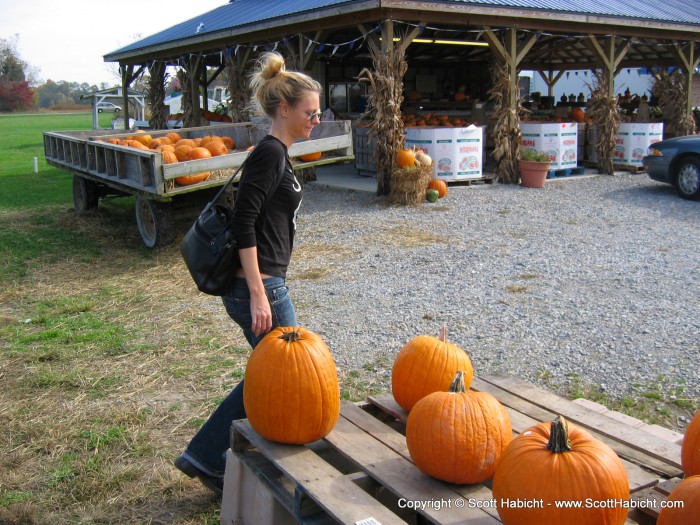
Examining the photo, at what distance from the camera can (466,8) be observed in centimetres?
1179

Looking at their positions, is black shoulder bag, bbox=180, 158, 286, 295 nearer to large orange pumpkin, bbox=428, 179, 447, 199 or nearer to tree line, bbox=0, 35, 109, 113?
large orange pumpkin, bbox=428, 179, 447, 199

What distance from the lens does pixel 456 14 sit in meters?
12.3

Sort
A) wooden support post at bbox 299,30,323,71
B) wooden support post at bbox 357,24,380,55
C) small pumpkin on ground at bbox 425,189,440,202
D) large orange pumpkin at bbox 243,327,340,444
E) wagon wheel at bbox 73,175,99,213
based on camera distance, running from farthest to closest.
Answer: wooden support post at bbox 299,30,323,71, wooden support post at bbox 357,24,380,55, small pumpkin on ground at bbox 425,189,440,202, wagon wheel at bbox 73,175,99,213, large orange pumpkin at bbox 243,327,340,444

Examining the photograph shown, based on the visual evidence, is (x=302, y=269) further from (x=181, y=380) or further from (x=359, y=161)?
(x=359, y=161)

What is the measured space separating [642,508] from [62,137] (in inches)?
418

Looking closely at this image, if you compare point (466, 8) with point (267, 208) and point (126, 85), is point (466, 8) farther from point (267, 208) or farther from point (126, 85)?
point (126, 85)

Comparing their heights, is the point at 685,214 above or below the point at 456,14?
below

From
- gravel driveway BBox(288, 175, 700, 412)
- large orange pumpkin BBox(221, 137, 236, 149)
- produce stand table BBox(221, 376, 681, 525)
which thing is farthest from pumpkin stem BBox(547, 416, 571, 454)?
large orange pumpkin BBox(221, 137, 236, 149)

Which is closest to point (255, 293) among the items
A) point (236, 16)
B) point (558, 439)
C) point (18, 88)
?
point (558, 439)

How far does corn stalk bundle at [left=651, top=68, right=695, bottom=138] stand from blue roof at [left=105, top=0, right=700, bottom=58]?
4.75ft

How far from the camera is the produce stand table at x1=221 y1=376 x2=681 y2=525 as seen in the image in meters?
2.25

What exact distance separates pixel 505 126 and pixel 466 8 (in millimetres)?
2474

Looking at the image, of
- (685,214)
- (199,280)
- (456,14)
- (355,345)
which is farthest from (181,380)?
(456,14)

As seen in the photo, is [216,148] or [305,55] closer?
[216,148]
